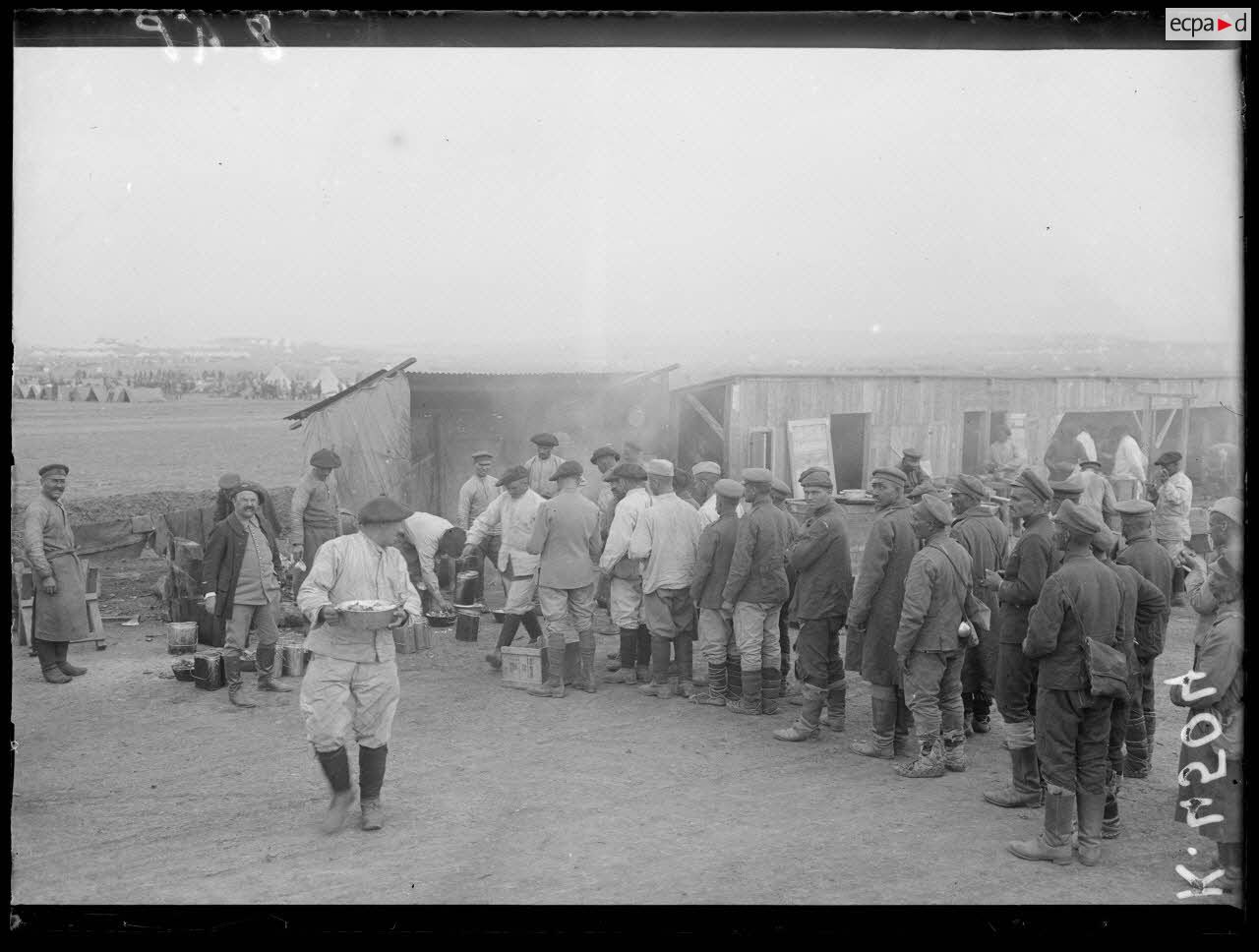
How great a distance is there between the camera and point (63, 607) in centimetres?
742

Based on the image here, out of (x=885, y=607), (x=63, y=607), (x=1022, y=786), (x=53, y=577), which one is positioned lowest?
(x=1022, y=786)

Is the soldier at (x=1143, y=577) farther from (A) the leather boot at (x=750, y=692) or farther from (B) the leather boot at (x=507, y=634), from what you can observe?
(B) the leather boot at (x=507, y=634)

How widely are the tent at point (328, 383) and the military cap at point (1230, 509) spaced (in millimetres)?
5989

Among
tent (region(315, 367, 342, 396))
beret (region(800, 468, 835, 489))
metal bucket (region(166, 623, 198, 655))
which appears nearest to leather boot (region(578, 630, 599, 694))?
beret (region(800, 468, 835, 489))

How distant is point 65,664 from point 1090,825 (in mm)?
7374

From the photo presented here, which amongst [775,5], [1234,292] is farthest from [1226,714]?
[775,5]

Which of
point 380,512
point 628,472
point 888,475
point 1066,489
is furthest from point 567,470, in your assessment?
point 1066,489

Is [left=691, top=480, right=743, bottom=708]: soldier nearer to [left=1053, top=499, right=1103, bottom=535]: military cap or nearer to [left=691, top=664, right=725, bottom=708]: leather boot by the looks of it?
[left=691, top=664, right=725, bottom=708]: leather boot

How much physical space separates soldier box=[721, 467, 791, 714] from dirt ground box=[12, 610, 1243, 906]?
1.08 feet

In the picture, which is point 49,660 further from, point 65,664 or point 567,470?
point 567,470

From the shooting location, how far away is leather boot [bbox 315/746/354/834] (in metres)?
5.32

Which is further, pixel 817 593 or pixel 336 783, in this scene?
pixel 817 593

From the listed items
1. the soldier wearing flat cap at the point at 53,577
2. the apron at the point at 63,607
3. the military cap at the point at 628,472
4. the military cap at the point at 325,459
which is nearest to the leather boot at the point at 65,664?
the soldier wearing flat cap at the point at 53,577
